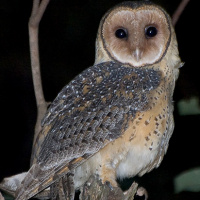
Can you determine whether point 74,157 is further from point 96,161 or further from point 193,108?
point 193,108

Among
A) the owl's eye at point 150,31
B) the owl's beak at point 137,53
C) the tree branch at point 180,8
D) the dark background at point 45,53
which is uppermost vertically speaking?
the tree branch at point 180,8

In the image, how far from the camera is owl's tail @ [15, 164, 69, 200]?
3.03 m

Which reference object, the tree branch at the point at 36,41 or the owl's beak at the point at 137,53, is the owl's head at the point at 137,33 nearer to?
the owl's beak at the point at 137,53

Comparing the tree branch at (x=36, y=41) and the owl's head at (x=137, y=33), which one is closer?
the tree branch at (x=36, y=41)

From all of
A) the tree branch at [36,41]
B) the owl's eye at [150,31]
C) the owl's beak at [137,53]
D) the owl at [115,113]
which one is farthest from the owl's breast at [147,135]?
the tree branch at [36,41]

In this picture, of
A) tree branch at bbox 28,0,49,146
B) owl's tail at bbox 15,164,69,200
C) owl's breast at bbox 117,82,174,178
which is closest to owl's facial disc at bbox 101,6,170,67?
owl's breast at bbox 117,82,174,178

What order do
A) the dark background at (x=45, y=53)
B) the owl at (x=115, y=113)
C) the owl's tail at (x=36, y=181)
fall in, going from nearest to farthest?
the owl's tail at (x=36, y=181), the owl at (x=115, y=113), the dark background at (x=45, y=53)

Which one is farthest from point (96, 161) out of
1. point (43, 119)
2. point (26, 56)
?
point (26, 56)

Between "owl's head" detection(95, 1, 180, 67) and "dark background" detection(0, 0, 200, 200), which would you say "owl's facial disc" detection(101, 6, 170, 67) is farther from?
"dark background" detection(0, 0, 200, 200)

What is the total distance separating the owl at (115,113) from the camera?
3162 mm

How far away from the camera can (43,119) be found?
3438mm

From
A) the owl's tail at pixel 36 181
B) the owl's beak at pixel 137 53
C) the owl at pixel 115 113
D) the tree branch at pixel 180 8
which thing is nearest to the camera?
the owl's tail at pixel 36 181

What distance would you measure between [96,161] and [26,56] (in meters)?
3.10

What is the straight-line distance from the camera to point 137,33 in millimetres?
3471
